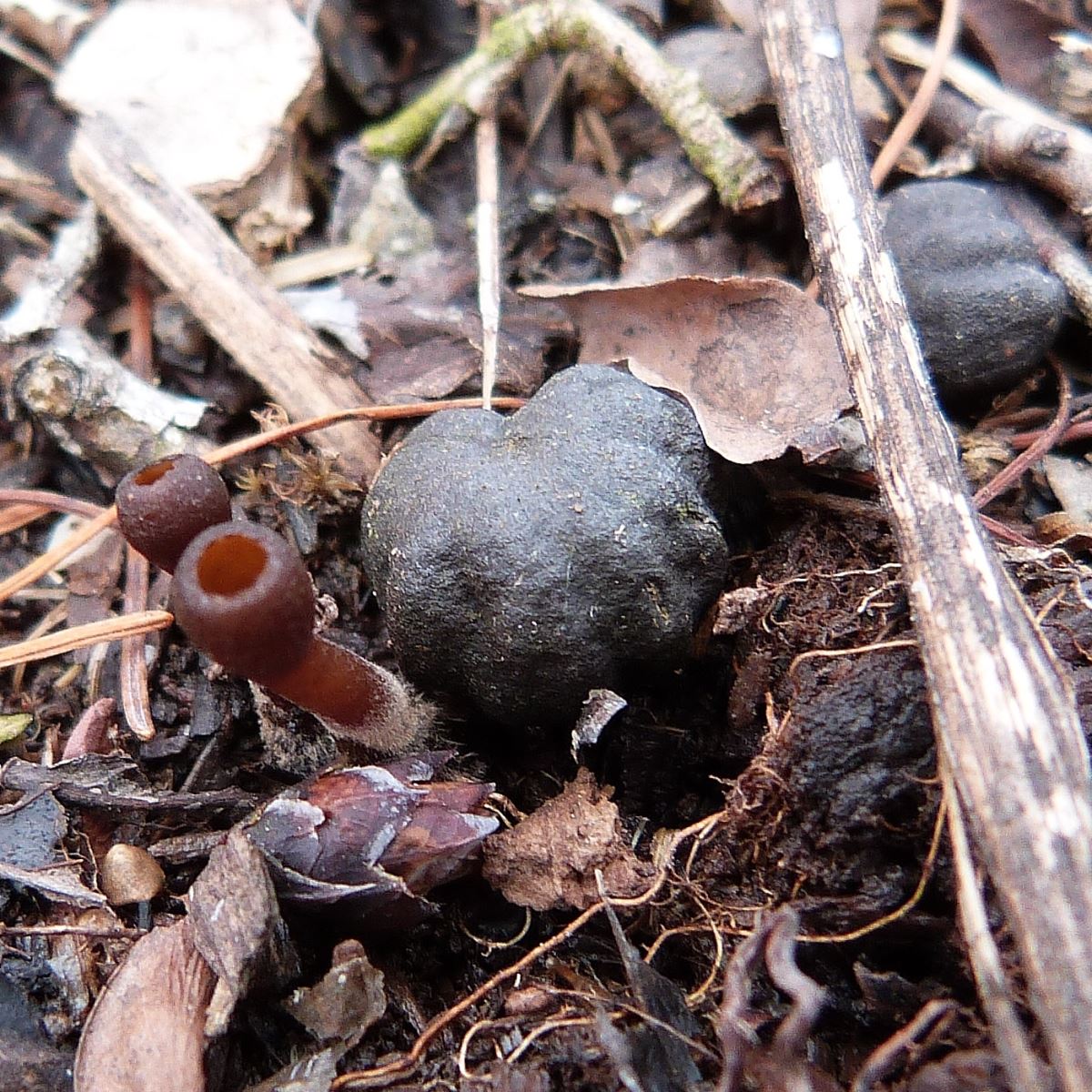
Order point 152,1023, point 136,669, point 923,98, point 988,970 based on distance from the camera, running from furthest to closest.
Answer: point 923,98
point 136,669
point 152,1023
point 988,970

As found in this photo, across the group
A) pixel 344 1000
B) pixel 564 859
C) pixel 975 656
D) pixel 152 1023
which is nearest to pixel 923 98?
pixel 975 656

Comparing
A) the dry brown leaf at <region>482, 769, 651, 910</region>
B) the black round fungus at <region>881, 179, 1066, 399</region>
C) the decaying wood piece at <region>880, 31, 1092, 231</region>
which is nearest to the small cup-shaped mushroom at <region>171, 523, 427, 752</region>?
the dry brown leaf at <region>482, 769, 651, 910</region>

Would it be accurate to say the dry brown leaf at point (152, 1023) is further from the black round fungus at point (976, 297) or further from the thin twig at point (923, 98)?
the thin twig at point (923, 98)

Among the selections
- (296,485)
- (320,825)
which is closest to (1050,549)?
(320,825)

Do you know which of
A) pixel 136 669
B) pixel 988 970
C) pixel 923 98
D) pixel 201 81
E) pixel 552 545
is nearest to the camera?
pixel 988 970

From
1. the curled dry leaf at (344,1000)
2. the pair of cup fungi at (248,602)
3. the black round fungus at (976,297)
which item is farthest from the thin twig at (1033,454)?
the curled dry leaf at (344,1000)

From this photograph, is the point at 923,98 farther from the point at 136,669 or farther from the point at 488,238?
the point at 136,669

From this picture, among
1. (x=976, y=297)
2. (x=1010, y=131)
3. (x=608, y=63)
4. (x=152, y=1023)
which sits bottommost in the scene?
(x=152, y=1023)
